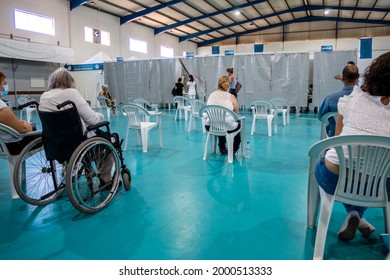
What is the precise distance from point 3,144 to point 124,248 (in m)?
1.47

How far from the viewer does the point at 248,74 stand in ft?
35.1

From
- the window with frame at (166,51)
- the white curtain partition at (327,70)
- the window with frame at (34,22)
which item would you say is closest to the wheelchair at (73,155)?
the white curtain partition at (327,70)

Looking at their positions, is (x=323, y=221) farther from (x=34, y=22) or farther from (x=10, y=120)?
(x=34, y=22)

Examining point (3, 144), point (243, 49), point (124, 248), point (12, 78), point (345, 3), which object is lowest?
point (124, 248)

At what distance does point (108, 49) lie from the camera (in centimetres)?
1515

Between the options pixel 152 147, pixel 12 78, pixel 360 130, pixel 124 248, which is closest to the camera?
pixel 360 130

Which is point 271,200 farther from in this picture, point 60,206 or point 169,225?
point 60,206

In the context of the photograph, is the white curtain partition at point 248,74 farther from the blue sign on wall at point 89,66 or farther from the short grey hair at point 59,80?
the short grey hair at point 59,80

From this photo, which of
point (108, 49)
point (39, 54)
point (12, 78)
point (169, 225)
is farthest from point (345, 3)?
point (169, 225)

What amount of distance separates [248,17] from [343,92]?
17390 millimetres

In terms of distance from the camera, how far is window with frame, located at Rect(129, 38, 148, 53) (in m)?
16.6

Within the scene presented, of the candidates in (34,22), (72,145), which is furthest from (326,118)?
(34,22)

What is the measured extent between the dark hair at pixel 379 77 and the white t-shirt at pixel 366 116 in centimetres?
3

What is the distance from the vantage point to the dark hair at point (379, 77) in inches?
53.3
